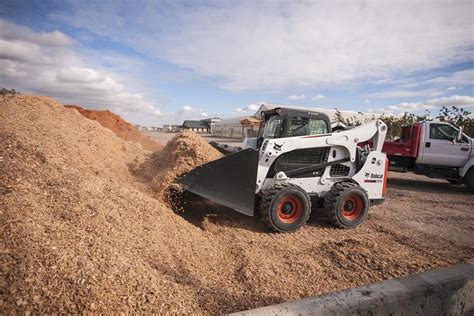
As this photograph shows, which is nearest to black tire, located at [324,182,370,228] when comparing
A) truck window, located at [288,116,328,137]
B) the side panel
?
the side panel

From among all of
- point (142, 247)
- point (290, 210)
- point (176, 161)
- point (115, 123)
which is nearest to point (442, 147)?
point (290, 210)

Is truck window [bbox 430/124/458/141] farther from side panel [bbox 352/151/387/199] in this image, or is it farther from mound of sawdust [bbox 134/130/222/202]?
mound of sawdust [bbox 134/130/222/202]

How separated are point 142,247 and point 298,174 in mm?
3001

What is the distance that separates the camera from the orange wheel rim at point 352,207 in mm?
5266

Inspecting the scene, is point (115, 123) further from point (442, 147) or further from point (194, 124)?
point (194, 124)

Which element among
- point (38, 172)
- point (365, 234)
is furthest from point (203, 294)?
point (365, 234)

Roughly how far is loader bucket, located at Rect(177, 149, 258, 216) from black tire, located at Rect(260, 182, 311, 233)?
302mm

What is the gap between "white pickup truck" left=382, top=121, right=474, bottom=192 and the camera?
912 centimetres

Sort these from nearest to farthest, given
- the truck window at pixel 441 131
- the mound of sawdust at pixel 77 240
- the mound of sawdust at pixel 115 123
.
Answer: the mound of sawdust at pixel 77 240
the truck window at pixel 441 131
the mound of sawdust at pixel 115 123

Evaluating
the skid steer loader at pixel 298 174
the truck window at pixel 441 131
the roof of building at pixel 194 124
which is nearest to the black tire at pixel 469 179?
the truck window at pixel 441 131

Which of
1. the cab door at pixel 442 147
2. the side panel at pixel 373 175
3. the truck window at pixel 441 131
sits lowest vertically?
the side panel at pixel 373 175

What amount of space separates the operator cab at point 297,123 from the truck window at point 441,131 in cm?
581

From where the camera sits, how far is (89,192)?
3643 millimetres

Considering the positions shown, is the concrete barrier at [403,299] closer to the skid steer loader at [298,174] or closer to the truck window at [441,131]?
the skid steer loader at [298,174]
